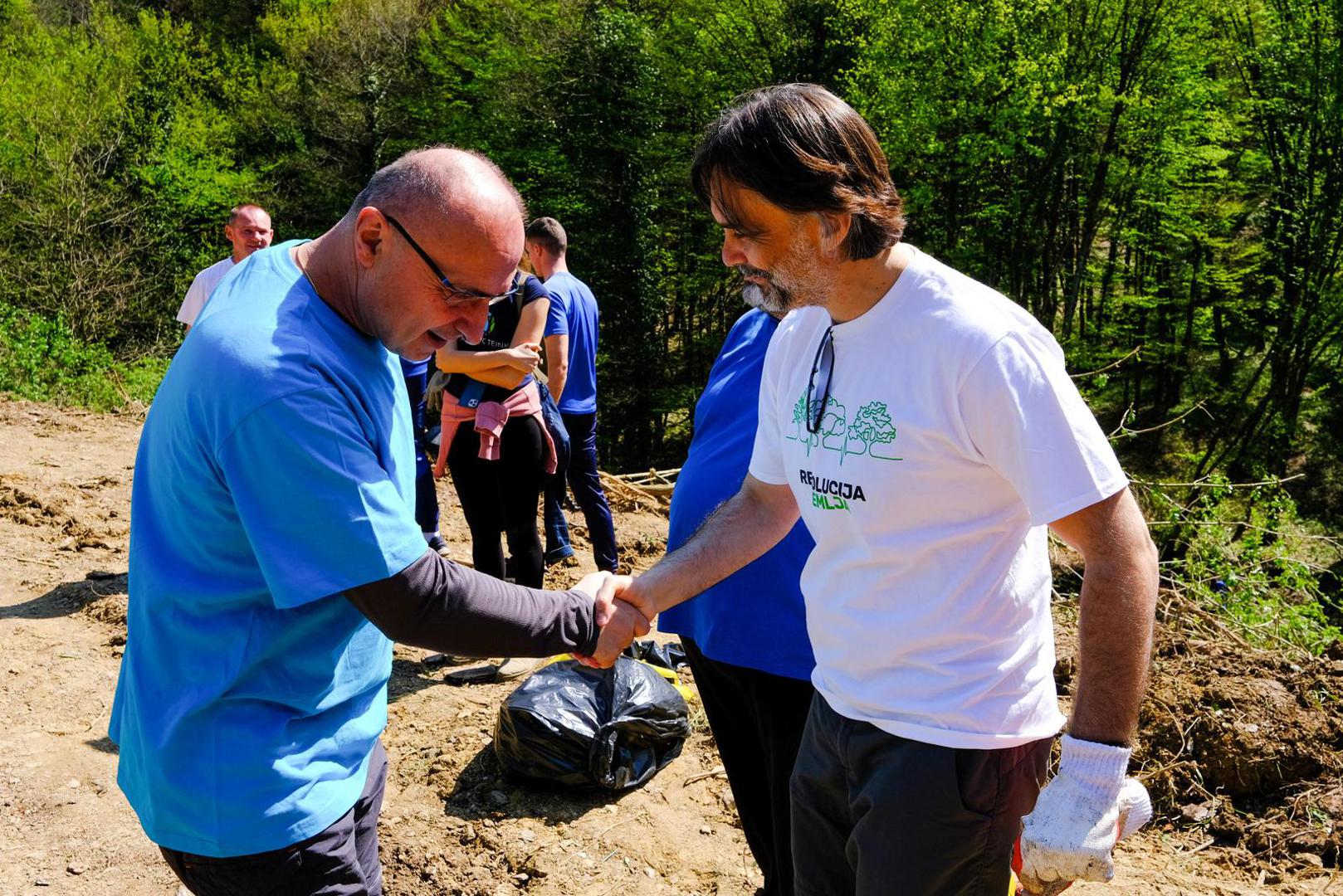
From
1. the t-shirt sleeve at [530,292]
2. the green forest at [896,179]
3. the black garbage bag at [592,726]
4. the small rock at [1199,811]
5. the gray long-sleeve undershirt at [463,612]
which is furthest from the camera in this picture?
the green forest at [896,179]

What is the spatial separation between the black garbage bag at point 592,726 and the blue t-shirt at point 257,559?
2149mm

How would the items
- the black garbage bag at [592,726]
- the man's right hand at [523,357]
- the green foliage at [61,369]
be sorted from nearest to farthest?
the black garbage bag at [592,726]
the man's right hand at [523,357]
the green foliage at [61,369]

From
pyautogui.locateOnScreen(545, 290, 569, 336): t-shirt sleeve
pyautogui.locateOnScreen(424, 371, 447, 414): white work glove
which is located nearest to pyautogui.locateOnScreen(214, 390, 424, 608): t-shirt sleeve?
pyautogui.locateOnScreen(424, 371, 447, 414): white work glove

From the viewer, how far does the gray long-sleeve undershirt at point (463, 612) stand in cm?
168

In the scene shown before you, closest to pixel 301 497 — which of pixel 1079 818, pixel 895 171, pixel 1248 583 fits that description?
pixel 1079 818

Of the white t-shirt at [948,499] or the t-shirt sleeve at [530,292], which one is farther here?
the t-shirt sleeve at [530,292]

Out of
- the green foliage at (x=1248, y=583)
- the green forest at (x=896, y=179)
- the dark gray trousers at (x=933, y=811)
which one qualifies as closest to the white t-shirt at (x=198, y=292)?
the dark gray trousers at (x=933, y=811)

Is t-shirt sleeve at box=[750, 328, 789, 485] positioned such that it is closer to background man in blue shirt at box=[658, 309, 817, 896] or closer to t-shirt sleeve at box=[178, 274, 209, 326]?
background man in blue shirt at box=[658, 309, 817, 896]

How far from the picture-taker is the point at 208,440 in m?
1.64

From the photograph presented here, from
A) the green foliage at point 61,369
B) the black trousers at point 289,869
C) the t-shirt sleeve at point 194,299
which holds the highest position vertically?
the t-shirt sleeve at point 194,299

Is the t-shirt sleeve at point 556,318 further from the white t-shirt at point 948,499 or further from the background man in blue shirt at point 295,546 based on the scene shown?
the white t-shirt at point 948,499

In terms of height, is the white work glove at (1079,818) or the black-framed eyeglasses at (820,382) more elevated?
the black-framed eyeglasses at (820,382)

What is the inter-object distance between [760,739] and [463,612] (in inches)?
49.9

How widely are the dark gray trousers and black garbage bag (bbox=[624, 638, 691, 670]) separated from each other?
314 cm
